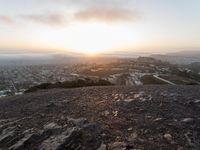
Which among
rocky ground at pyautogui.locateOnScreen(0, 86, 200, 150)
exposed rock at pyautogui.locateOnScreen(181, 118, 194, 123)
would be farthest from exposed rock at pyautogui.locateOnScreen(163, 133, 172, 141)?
exposed rock at pyautogui.locateOnScreen(181, 118, 194, 123)

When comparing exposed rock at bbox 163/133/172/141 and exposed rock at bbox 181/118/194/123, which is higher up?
exposed rock at bbox 181/118/194/123

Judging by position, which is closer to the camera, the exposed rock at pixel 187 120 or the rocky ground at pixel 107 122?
the rocky ground at pixel 107 122

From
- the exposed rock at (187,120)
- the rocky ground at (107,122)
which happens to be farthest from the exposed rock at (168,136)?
the exposed rock at (187,120)

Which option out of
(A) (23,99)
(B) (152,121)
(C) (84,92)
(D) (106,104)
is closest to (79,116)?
(D) (106,104)

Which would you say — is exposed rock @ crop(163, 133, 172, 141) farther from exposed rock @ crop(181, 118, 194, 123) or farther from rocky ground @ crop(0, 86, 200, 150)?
exposed rock @ crop(181, 118, 194, 123)

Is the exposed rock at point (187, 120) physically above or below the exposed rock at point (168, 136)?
above

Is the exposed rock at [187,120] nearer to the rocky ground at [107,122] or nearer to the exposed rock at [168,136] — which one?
the rocky ground at [107,122]

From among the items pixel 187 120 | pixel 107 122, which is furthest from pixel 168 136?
pixel 107 122

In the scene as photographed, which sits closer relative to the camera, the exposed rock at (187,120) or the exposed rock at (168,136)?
the exposed rock at (168,136)
